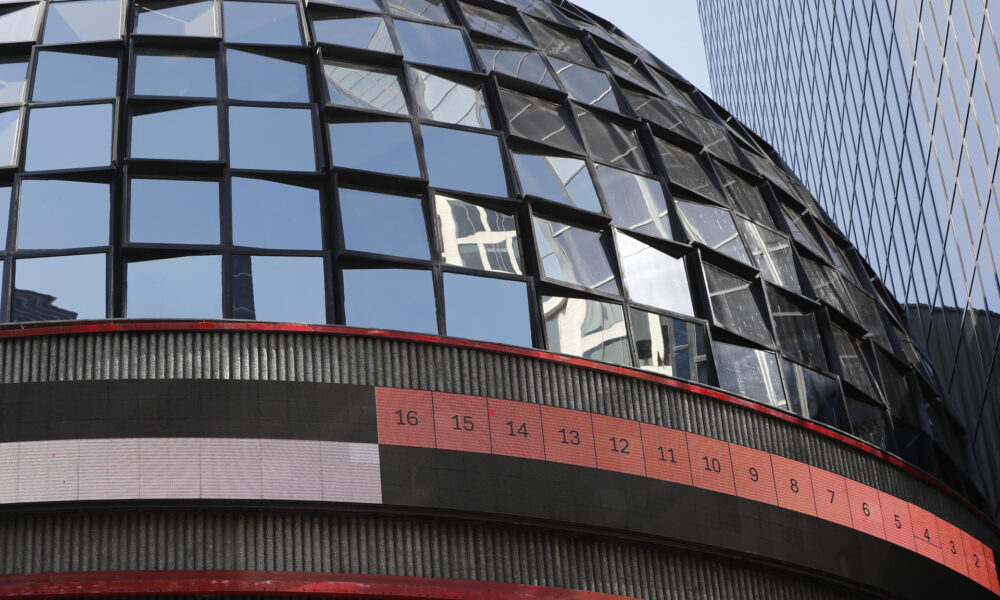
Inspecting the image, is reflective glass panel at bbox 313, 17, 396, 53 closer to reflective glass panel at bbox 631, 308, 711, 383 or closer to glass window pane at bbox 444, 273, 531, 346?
glass window pane at bbox 444, 273, 531, 346

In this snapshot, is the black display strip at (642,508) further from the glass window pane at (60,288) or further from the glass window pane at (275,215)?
the glass window pane at (60,288)

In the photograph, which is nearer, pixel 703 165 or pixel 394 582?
pixel 394 582

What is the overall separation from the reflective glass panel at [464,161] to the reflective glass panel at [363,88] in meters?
0.99

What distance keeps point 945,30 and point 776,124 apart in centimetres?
3606

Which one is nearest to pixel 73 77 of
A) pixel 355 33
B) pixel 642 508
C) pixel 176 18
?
pixel 176 18

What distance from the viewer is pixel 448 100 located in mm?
29562

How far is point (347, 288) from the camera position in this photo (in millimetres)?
24797

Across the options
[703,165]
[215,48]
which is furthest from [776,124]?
[215,48]

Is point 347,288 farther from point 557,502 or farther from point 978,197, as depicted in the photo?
point 978,197

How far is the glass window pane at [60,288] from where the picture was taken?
2377 centimetres

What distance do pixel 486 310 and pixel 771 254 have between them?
30.6 ft

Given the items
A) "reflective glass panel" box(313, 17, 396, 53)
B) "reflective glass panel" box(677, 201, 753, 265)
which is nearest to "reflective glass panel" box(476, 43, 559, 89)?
"reflective glass panel" box(313, 17, 396, 53)

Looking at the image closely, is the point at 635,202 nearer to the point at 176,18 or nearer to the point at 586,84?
the point at 586,84

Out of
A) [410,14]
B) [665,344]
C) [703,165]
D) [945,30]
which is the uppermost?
[945,30]
